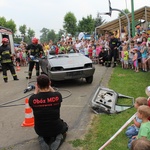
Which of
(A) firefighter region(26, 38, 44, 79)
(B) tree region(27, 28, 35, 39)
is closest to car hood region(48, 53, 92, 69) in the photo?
(A) firefighter region(26, 38, 44, 79)

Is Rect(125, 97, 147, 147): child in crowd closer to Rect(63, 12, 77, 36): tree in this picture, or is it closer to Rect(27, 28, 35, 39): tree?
Rect(63, 12, 77, 36): tree

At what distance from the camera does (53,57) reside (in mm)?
9859

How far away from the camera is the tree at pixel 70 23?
187ft

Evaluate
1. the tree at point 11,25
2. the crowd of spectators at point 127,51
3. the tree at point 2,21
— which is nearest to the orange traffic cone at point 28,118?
the crowd of spectators at point 127,51

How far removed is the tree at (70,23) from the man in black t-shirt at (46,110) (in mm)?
52927

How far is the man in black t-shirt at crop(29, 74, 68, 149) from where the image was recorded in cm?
401

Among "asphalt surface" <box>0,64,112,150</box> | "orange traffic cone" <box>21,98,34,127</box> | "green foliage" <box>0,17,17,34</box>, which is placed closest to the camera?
"asphalt surface" <box>0,64,112,150</box>

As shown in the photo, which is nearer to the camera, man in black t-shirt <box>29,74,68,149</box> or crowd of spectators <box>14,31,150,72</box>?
man in black t-shirt <box>29,74,68,149</box>

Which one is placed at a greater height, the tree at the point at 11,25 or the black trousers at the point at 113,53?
the tree at the point at 11,25

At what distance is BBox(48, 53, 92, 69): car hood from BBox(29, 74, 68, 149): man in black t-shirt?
15.2ft

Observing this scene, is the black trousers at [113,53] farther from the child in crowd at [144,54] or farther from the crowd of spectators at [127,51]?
the child in crowd at [144,54]

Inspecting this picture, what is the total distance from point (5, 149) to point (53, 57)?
19.5 ft

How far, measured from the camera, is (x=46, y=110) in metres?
4.02

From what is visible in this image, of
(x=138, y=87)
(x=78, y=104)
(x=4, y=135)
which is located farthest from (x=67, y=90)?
(x=4, y=135)
